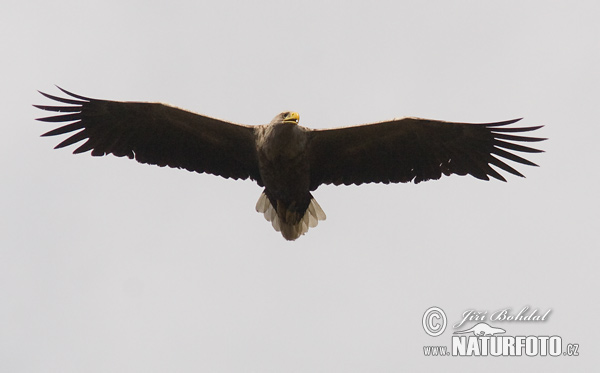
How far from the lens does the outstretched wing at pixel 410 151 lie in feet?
40.0

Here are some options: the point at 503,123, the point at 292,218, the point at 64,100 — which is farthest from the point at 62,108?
the point at 503,123

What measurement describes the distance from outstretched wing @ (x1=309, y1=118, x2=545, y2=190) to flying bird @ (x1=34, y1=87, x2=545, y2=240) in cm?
1

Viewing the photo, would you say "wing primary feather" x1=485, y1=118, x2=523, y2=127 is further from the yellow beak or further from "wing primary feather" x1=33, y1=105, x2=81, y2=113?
"wing primary feather" x1=33, y1=105, x2=81, y2=113

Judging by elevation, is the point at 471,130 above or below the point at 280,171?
above

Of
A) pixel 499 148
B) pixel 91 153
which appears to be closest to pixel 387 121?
pixel 499 148

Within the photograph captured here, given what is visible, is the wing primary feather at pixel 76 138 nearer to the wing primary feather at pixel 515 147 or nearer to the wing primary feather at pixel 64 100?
the wing primary feather at pixel 64 100

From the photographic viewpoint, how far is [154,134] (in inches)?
488

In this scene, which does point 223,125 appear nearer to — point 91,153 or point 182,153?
point 182,153

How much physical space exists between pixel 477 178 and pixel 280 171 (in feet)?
7.45

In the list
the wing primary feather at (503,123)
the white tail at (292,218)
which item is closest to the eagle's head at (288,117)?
the white tail at (292,218)

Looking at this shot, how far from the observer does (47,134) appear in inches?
483

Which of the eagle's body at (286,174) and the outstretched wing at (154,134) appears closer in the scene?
the eagle's body at (286,174)

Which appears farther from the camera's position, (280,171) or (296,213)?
(296,213)

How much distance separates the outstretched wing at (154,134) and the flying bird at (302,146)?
0.01 m
